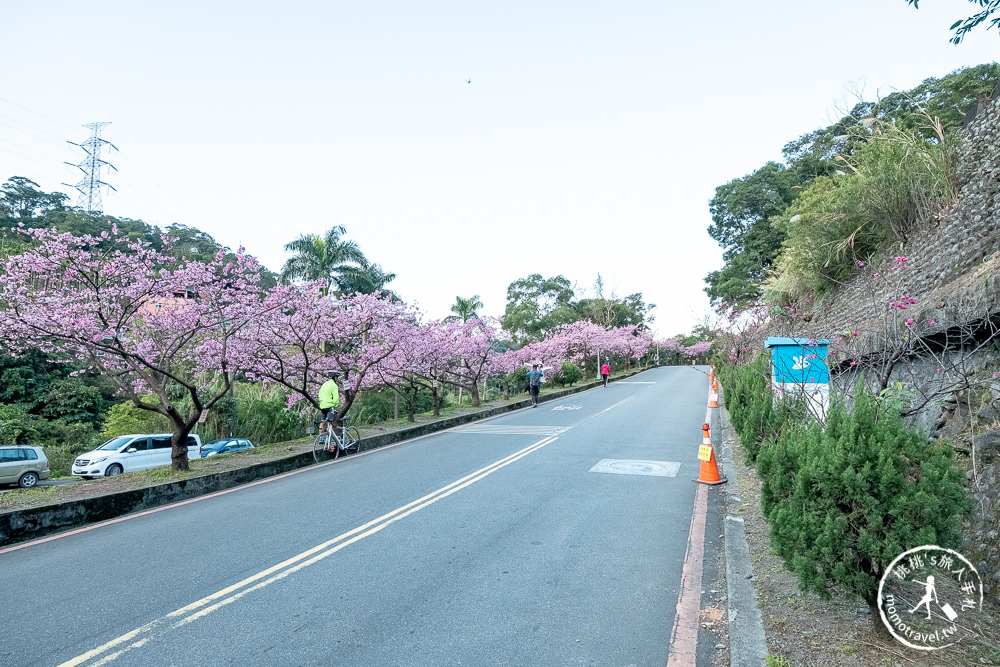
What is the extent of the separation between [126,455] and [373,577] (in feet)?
62.5

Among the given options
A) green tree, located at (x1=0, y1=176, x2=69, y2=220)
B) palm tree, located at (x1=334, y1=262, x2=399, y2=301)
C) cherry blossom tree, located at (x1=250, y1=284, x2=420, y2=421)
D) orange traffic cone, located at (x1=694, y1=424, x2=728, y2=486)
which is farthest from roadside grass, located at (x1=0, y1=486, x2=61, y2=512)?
green tree, located at (x1=0, y1=176, x2=69, y2=220)

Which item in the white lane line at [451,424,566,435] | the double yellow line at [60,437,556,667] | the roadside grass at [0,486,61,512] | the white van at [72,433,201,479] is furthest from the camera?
the white van at [72,433,201,479]

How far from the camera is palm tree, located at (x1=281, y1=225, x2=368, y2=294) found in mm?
37875

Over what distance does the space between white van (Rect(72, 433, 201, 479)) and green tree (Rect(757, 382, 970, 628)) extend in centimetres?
1925

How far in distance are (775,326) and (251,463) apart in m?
15.5

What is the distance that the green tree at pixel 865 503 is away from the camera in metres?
3.15

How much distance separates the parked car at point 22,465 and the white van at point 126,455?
51.1 inches

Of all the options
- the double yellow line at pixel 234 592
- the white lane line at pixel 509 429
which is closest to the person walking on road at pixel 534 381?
the white lane line at pixel 509 429

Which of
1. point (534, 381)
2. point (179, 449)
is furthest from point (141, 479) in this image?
point (534, 381)

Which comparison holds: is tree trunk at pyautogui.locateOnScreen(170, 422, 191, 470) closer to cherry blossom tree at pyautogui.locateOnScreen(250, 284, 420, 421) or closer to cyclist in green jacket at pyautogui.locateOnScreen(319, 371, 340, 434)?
cyclist in green jacket at pyautogui.locateOnScreen(319, 371, 340, 434)

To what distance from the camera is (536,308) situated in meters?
53.8

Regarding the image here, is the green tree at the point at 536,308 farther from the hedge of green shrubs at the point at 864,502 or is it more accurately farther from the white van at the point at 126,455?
the hedge of green shrubs at the point at 864,502

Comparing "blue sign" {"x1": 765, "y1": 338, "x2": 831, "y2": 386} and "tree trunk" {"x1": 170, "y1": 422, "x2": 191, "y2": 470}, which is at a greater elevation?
"blue sign" {"x1": 765, "y1": 338, "x2": 831, "y2": 386}

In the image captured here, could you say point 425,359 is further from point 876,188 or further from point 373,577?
point 373,577
